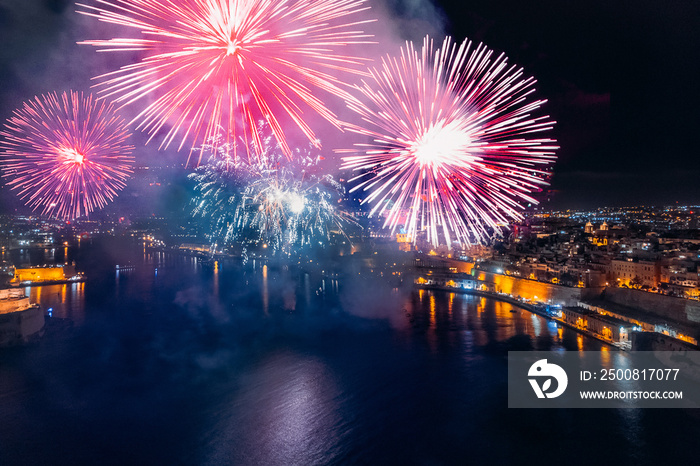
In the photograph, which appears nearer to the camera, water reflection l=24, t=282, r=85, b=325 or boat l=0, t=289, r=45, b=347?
boat l=0, t=289, r=45, b=347

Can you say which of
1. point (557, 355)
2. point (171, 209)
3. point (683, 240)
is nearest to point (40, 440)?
point (557, 355)

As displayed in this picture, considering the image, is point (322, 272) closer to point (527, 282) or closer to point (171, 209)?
point (527, 282)

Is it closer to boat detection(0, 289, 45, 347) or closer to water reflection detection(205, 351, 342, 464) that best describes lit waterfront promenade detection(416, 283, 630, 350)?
water reflection detection(205, 351, 342, 464)

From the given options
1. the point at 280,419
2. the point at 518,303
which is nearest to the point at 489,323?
the point at 518,303

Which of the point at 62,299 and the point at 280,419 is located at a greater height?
the point at 62,299

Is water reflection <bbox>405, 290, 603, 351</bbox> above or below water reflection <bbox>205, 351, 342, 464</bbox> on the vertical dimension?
above

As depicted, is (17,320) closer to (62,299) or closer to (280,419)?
(62,299)

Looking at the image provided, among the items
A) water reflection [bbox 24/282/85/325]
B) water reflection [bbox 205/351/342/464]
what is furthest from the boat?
water reflection [bbox 205/351/342/464]

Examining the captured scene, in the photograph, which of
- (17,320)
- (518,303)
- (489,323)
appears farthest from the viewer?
(518,303)

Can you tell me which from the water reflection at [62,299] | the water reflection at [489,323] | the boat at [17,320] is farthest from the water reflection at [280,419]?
the water reflection at [62,299]

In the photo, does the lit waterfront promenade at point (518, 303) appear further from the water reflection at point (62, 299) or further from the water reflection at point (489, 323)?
the water reflection at point (62, 299)
